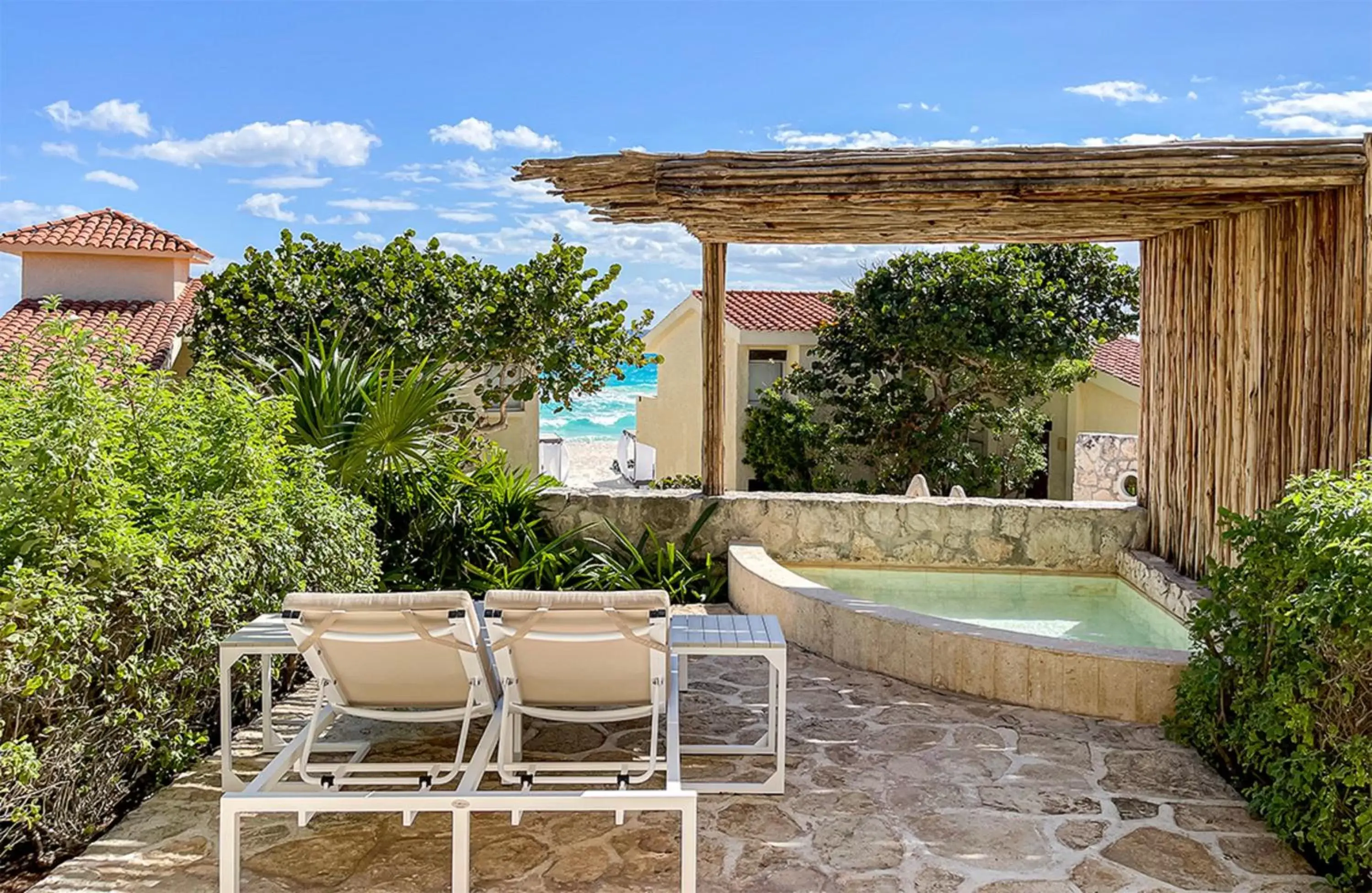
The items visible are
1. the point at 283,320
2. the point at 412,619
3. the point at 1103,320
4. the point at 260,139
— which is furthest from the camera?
the point at 260,139

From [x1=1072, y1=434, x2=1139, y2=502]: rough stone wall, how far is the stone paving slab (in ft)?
28.8

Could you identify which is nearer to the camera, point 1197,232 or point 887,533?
point 1197,232

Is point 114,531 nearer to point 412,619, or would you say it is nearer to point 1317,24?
point 412,619

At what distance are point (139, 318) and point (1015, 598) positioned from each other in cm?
1380

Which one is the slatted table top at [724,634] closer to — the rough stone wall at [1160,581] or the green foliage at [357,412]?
the green foliage at [357,412]

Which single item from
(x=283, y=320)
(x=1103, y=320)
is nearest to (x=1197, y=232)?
(x=283, y=320)

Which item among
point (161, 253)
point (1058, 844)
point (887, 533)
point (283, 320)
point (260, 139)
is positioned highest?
point (260, 139)

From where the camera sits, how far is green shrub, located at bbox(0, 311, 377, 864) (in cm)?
331

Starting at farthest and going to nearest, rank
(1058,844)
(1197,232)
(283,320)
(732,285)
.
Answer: (732,285), (283,320), (1197,232), (1058,844)

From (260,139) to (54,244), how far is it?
26.5 meters

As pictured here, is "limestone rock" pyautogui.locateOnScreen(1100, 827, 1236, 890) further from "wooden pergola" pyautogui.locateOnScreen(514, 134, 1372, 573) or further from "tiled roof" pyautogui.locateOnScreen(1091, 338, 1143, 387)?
"tiled roof" pyautogui.locateOnScreen(1091, 338, 1143, 387)

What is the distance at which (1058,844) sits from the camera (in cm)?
377

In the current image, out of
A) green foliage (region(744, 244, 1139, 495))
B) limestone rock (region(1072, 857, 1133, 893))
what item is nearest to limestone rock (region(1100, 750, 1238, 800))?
limestone rock (region(1072, 857, 1133, 893))

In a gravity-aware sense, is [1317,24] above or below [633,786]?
above
